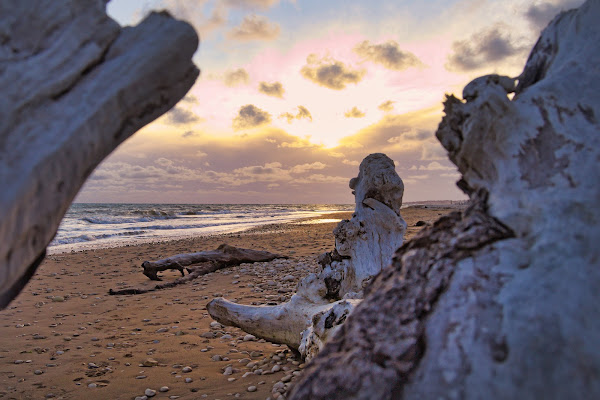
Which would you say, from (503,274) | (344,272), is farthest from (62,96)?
(344,272)

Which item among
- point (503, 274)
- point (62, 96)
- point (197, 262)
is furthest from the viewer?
point (197, 262)

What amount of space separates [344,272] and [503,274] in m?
3.76

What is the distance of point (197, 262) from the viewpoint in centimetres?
1036

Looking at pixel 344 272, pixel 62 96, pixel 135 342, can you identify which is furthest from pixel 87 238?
pixel 62 96

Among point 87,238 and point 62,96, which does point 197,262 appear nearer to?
point 62,96

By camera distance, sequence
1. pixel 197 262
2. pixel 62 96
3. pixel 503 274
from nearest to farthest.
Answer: pixel 503 274
pixel 62 96
pixel 197 262

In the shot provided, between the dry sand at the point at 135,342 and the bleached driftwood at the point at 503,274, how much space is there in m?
2.38

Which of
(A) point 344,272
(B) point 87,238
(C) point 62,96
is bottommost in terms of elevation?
(B) point 87,238

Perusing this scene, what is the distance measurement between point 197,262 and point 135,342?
199 inches

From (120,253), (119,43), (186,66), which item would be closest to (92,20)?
(119,43)

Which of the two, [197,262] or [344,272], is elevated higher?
[344,272]

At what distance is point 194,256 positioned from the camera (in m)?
10.4

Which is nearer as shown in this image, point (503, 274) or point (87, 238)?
point (503, 274)

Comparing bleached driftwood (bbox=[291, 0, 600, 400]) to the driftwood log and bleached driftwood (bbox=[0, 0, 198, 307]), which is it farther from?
the driftwood log
